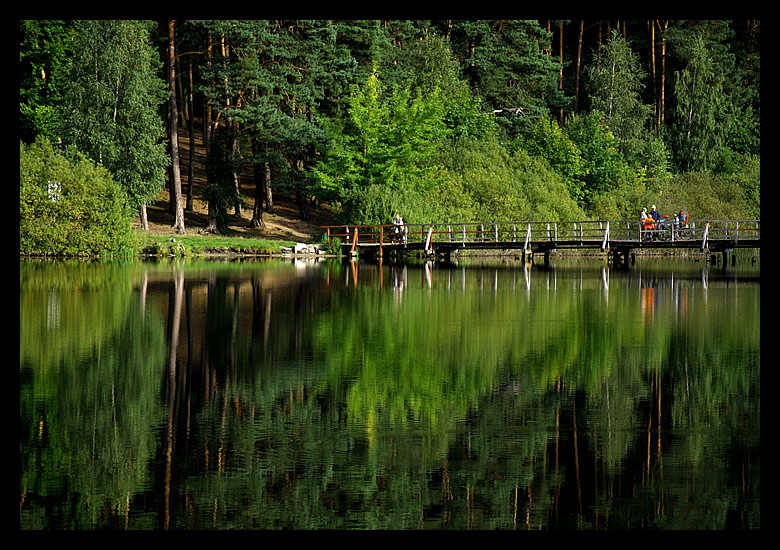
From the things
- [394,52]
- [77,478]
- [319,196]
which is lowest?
[77,478]

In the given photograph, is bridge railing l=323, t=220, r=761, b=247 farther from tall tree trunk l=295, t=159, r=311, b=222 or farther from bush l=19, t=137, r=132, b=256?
bush l=19, t=137, r=132, b=256

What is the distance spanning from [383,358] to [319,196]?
1783 inches

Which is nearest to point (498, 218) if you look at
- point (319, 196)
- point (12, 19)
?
point (319, 196)

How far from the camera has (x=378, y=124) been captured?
6575 centimetres

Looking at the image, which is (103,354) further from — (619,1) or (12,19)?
(619,1)

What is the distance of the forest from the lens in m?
60.6

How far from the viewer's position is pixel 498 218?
65.6 metres

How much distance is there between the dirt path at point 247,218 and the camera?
69188 mm

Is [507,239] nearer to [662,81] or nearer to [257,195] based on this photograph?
[257,195]

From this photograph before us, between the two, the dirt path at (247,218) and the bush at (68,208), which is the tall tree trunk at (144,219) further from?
the bush at (68,208)

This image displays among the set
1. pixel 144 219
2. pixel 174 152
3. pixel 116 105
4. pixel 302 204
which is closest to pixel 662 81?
pixel 302 204

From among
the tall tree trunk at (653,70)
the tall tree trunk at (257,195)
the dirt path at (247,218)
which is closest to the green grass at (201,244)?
the dirt path at (247,218)

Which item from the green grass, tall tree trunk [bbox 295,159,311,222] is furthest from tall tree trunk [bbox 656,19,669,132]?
the green grass

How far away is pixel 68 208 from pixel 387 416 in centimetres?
→ 4399
